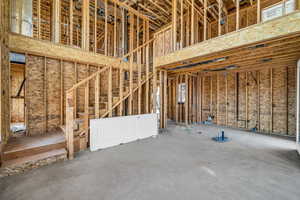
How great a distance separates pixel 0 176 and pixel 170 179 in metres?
3.11

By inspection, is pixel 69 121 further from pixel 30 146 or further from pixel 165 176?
pixel 165 176

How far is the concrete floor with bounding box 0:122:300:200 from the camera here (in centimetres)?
200

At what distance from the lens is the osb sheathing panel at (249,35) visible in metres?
2.67

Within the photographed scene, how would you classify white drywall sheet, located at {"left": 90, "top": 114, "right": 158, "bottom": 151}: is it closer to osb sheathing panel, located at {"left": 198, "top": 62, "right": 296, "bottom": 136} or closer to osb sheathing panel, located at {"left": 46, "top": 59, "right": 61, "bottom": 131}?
osb sheathing panel, located at {"left": 46, "top": 59, "right": 61, "bottom": 131}

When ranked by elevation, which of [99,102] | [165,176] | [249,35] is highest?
[249,35]

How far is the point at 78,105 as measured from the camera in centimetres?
479

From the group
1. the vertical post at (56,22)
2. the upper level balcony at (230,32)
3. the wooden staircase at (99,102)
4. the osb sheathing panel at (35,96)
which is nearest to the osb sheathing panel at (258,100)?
the upper level balcony at (230,32)

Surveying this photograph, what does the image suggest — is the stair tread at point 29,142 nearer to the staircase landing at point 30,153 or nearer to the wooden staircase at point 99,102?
the staircase landing at point 30,153

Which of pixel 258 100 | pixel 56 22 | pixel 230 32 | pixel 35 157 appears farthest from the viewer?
pixel 258 100

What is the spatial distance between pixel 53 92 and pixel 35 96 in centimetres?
47

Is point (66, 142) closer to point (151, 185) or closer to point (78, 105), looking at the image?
point (78, 105)

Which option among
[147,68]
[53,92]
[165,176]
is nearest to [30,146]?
[53,92]

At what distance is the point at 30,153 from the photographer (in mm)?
2953

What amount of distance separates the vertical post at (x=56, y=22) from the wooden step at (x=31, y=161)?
11.5 feet
